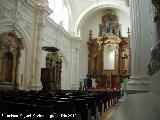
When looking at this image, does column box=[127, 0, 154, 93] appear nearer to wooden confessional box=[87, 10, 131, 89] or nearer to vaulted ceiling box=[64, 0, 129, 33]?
wooden confessional box=[87, 10, 131, 89]

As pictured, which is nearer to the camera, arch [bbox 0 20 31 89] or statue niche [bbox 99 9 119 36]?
arch [bbox 0 20 31 89]

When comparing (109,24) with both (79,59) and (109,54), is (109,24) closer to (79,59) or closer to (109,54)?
(109,54)

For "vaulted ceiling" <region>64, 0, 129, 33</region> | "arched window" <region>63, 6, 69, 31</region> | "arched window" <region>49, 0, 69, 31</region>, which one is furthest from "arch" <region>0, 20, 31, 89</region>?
"vaulted ceiling" <region>64, 0, 129, 33</region>

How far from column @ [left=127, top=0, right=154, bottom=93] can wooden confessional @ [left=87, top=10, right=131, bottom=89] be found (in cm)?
1422

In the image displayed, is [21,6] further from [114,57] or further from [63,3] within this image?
[114,57]

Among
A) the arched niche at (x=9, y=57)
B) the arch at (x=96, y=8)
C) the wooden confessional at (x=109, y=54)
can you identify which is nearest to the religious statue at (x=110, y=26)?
the wooden confessional at (x=109, y=54)

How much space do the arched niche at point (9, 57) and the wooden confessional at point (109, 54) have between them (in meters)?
11.1

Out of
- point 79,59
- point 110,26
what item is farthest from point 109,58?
point 110,26

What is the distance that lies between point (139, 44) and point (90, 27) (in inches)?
658

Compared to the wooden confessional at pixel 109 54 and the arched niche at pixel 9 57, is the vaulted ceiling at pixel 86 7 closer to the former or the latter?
the wooden confessional at pixel 109 54

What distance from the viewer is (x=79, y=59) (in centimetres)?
2230


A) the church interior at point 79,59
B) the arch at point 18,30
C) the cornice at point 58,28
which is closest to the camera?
the church interior at point 79,59

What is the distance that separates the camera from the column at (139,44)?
267 inches

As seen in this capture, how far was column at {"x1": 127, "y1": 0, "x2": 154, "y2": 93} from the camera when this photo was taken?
679 centimetres
